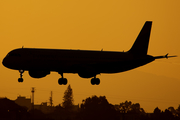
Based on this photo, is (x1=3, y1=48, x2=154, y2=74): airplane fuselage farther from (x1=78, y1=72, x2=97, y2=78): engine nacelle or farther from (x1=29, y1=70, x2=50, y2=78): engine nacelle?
(x1=29, y1=70, x2=50, y2=78): engine nacelle

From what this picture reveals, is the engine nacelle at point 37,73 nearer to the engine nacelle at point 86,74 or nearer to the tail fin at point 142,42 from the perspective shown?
the engine nacelle at point 86,74

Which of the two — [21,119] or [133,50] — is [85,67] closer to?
[133,50]

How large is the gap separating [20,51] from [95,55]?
16.2m

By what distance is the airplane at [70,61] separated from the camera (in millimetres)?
99812

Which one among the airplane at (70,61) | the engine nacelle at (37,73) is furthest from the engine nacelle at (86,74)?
the engine nacelle at (37,73)

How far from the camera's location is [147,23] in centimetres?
12238

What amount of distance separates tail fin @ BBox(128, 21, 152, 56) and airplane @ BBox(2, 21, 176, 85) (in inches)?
54.6

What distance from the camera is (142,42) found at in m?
121

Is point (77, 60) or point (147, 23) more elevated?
point (147, 23)

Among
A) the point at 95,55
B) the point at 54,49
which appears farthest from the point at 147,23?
the point at 54,49

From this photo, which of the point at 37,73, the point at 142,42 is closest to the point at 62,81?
the point at 37,73

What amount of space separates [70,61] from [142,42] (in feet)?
73.0

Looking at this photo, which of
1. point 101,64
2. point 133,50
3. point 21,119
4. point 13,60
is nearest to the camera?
point 13,60

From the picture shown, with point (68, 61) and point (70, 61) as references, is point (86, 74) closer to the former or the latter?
point (70, 61)
